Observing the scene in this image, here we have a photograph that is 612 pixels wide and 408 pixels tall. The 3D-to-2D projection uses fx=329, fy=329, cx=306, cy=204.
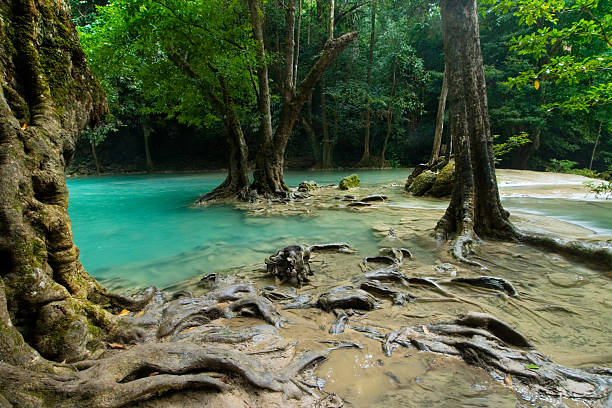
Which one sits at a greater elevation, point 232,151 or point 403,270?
point 232,151

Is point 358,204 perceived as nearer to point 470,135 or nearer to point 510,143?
point 510,143

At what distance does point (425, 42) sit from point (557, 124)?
1190 cm

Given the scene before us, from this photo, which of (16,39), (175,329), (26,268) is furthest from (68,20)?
(175,329)

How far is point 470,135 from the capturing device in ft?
20.2

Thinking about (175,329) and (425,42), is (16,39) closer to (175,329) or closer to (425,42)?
(175,329)

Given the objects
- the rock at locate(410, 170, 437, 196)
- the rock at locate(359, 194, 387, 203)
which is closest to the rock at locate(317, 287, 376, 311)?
the rock at locate(359, 194, 387, 203)

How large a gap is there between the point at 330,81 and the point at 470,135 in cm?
2222

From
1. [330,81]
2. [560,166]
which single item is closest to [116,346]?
[330,81]

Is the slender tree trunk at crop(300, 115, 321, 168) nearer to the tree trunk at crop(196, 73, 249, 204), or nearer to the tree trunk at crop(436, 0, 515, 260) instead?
the tree trunk at crop(196, 73, 249, 204)

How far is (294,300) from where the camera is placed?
393 centimetres

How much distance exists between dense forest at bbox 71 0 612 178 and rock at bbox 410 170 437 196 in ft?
10.7

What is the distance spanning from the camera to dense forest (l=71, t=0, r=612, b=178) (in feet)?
33.0

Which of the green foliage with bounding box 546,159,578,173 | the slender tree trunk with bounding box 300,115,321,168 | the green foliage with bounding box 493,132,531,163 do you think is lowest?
the green foliage with bounding box 546,159,578,173

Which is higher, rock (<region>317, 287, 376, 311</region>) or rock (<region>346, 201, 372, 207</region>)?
rock (<region>346, 201, 372, 207</region>)
